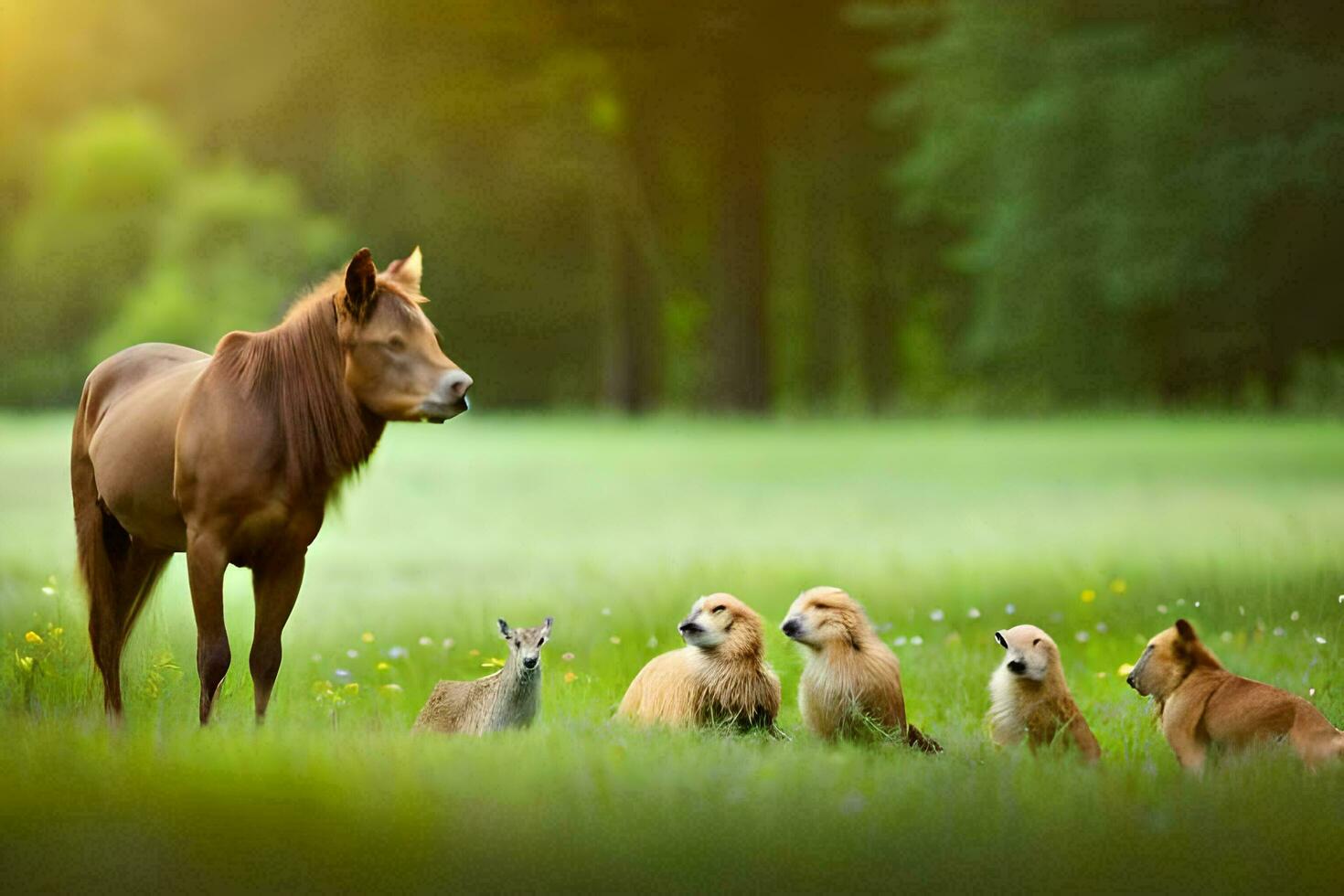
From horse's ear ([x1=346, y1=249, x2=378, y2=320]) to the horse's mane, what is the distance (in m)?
0.09

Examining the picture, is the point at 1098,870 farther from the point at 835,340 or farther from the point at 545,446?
the point at 835,340

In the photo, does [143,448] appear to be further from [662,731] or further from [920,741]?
[920,741]

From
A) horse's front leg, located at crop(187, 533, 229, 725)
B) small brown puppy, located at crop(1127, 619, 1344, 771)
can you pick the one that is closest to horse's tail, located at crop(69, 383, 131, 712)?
horse's front leg, located at crop(187, 533, 229, 725)

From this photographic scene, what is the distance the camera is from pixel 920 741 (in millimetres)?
6895

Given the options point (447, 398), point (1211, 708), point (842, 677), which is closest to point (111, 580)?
point (447, 398)

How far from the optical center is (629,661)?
8914 millimetres

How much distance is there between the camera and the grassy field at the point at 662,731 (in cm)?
525

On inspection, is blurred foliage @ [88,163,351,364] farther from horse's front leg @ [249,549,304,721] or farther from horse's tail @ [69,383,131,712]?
horse's front leg @ [249,549,304,721]

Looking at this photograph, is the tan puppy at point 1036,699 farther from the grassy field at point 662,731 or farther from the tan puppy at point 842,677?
the tan puppy at point 842,677

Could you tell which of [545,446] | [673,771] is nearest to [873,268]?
[545,446]

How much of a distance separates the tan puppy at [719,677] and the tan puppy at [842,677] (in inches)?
8.7

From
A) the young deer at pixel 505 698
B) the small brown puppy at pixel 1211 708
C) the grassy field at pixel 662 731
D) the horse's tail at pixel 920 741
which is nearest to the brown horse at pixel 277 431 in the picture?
the grassy field at pixel 662 731

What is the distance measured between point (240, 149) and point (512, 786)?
115ft

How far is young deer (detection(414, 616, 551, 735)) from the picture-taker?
6.82 m
